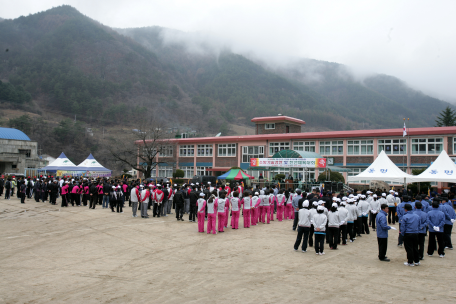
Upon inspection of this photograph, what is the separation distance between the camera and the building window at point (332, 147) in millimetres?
37987

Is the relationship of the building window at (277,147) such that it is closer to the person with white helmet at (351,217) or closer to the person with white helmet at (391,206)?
the person with white helmet at (391,206)

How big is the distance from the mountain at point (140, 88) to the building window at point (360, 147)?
77641 mm

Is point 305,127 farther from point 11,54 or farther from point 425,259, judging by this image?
point 425,259

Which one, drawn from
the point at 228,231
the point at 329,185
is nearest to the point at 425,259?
the point at 228,231

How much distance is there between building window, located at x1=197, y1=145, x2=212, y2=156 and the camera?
155 feet

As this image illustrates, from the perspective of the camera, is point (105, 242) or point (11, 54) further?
point (11, 54)

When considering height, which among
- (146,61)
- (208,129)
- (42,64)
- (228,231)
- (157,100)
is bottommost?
(228,231)

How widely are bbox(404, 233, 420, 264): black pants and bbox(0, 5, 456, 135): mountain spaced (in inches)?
4044

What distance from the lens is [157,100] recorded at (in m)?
135

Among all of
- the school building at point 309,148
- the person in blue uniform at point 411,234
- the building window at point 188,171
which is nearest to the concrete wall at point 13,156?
the school building at point 309,148

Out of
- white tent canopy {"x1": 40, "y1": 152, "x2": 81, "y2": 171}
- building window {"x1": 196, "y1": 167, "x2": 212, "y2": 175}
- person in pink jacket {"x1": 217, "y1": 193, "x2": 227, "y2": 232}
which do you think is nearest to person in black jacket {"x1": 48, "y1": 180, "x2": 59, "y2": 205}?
white tent canopy {"x1": 40, "y1": 152, "x2": 81, "y2": 171}

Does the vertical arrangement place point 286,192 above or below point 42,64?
below

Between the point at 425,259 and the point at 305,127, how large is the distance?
12839 cm

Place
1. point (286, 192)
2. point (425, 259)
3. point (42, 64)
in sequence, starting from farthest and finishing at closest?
point (42, 64), point (286, 192), point (425, 259)
